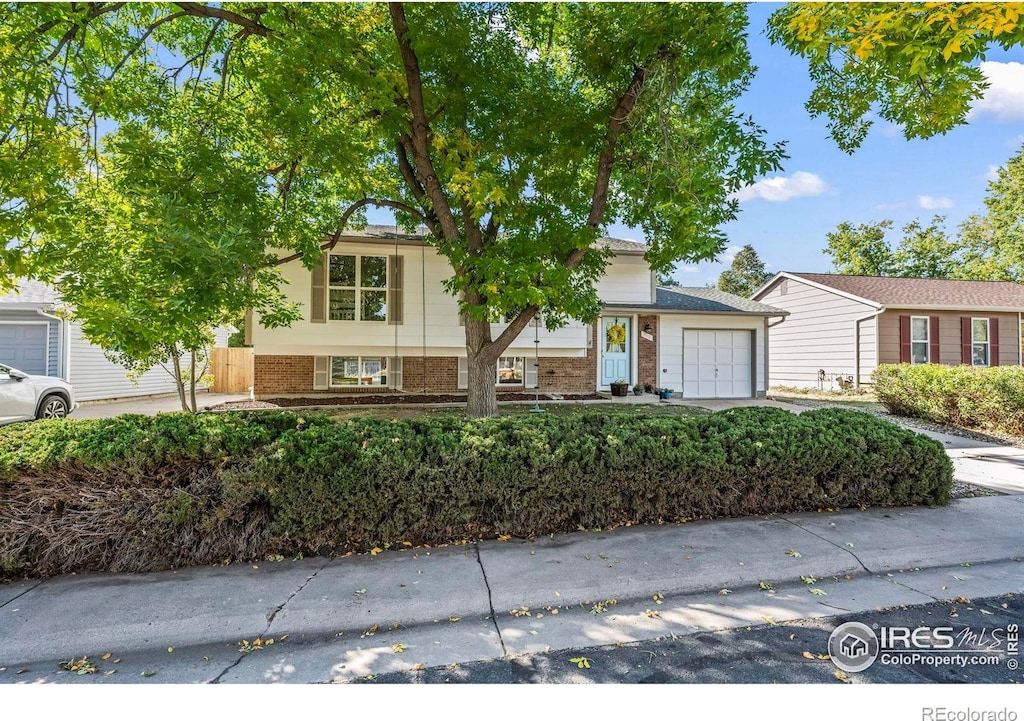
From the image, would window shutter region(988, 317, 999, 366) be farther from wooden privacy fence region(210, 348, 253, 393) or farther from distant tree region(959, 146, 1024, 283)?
wooden privacy fence region(210, 348, 253, 393)

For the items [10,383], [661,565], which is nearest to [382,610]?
[661,565]

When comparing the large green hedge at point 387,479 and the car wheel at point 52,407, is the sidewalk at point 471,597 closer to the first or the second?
the large green hedge at point 387,479

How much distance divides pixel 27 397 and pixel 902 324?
77.9 ft

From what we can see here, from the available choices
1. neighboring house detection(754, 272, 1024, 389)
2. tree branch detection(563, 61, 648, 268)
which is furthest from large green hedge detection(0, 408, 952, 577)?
neighboring house detection(754, 272, 1024, 389)

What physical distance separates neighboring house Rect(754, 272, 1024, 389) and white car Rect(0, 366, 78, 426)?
22.3m

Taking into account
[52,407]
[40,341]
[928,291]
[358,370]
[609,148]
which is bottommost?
[52,407]

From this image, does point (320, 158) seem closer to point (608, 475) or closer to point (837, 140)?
point (608, 475)

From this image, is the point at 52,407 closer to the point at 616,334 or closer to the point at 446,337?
the point at 446,337

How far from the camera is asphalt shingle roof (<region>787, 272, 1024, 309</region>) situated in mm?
16828

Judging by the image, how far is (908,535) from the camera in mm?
4508

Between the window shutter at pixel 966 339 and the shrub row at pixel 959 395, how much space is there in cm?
760

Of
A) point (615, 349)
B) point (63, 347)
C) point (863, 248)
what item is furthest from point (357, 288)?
point (863, 248)

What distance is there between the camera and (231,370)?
1917 centimetres

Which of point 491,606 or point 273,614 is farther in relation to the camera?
point 491,606
